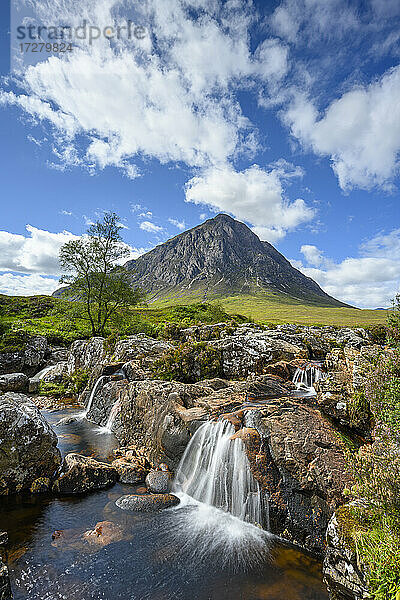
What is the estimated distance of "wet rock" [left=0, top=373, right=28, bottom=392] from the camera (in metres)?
29.5

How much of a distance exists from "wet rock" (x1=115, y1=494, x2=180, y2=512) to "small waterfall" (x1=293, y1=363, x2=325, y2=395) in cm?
1367

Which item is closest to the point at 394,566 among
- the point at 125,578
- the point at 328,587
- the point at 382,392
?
the point at 328,587

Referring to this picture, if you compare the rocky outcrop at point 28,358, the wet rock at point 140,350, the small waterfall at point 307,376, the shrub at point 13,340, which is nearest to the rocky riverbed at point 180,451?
the small waterfall at point 307,376

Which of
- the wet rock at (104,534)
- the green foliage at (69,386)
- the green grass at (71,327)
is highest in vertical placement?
the green grass at (71,327)

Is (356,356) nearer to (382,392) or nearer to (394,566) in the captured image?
(382,392)

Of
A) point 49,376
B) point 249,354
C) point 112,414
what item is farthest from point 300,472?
point 49,376

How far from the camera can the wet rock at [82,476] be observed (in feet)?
43.9

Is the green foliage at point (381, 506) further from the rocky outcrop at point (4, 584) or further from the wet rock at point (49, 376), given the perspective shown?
the wet rock at point (49, 376)

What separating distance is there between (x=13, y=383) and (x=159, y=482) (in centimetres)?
2432

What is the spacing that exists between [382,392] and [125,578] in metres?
10.8

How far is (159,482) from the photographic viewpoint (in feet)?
45.9

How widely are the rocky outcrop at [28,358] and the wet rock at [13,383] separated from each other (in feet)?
18.7

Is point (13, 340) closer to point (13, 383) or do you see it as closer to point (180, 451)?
point (13, 383)

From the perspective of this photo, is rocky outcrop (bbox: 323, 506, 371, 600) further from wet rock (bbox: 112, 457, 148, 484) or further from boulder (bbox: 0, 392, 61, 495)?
boulder (bbox: 0, 392, 61, 495)
